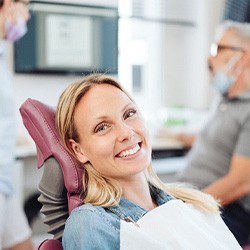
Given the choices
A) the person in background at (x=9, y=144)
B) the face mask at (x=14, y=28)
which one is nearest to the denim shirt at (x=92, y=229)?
the person in background at (x=9, y=144)

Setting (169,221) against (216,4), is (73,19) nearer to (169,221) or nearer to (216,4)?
(216,4)

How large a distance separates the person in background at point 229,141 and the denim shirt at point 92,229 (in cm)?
98

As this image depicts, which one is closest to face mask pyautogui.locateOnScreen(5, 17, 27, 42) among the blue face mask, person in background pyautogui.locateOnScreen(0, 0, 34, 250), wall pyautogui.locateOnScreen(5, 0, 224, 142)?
person in background pyautogui.locateOnScreen(0, 0, 34, 250)

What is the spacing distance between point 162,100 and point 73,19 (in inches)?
39.2

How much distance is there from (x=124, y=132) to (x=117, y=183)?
0.15m

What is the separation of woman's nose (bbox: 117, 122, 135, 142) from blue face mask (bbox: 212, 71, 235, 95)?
1.14 meters

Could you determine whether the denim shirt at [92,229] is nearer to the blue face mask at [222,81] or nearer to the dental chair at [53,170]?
the dental chair at [53,170]

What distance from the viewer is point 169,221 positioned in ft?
4.24

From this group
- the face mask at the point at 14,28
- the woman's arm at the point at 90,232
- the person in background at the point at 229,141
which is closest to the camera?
the woman's arm at the point at 90,232

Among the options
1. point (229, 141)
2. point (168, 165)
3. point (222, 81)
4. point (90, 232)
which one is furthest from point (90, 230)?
point (168, 165)

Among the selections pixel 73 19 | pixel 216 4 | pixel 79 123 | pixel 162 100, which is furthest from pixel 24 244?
pixel 216 4

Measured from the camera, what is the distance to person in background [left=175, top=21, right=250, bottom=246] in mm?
2143

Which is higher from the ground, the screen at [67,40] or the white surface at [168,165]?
the screen at [67,40]

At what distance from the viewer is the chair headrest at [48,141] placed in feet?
4.42
